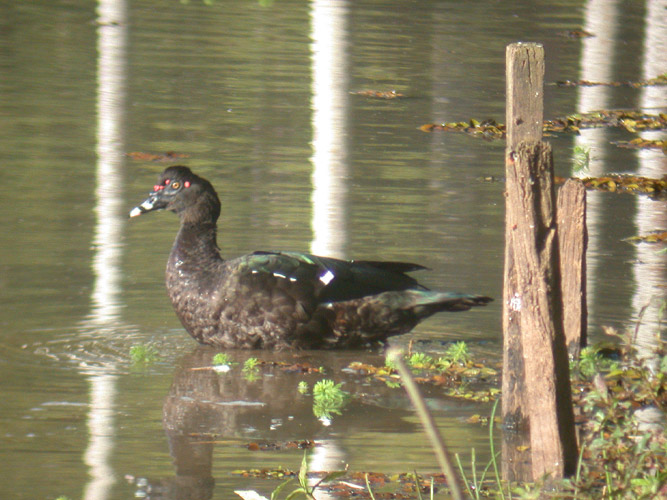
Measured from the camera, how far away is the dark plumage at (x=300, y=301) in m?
8.05

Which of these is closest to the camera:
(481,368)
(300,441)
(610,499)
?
(610,499)

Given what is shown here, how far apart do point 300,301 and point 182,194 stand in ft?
3.94

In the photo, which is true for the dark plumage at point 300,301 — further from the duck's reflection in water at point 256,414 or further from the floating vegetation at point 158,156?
the floating vegetation at point 158,156

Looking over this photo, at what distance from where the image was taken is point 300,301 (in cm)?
805

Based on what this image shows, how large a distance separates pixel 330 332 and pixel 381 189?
447cm

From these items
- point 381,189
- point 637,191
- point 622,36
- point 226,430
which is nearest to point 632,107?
point 637,191

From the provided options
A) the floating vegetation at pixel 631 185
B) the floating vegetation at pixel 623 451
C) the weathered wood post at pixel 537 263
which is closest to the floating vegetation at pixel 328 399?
the floating vegetation at pixel 623 451

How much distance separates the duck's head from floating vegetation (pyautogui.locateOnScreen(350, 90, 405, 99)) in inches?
355

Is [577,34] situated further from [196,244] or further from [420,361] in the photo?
[420,361]

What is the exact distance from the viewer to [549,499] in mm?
5270

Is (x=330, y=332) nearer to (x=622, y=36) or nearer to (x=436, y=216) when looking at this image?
(x=436, y=216)

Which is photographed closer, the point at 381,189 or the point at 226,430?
the point at 226,430

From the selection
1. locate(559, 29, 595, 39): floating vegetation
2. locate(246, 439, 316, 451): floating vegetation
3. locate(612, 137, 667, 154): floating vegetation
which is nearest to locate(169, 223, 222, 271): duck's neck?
locate(246, 439, 316, 451): floating vegetation

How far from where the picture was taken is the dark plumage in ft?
26.4
